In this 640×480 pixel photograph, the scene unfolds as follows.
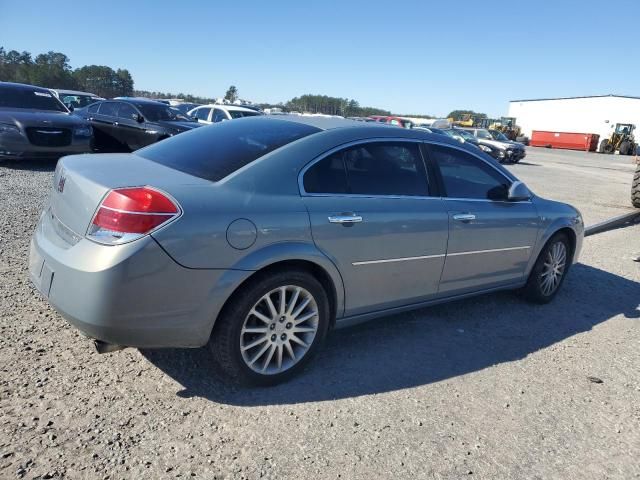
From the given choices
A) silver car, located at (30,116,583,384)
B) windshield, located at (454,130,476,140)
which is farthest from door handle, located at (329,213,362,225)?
windshield, located at (454,130,476,140)

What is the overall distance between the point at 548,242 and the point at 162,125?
929 centimetres

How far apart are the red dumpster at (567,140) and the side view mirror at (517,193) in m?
51.0

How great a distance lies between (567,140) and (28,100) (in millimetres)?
51640

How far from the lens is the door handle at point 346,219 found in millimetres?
3127

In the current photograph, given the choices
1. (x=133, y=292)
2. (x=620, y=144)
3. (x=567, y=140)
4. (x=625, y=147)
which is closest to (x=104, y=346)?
(x=133, y=292)

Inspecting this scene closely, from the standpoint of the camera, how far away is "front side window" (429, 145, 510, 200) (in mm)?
3965

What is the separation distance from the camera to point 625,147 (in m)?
45.8

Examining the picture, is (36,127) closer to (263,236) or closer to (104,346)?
(104,346)

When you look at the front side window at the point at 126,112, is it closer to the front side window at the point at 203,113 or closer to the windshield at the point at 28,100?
the windshield at the point at 28,100

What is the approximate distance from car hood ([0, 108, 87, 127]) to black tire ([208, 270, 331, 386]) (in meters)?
8.08

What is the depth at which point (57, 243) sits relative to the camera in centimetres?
282

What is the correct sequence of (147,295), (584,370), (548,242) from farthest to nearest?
(548,242) → (584,370) → (147,295)

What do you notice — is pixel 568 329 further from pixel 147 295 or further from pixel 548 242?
pixel 147 295

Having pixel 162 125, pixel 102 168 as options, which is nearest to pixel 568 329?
pixel 102 168
